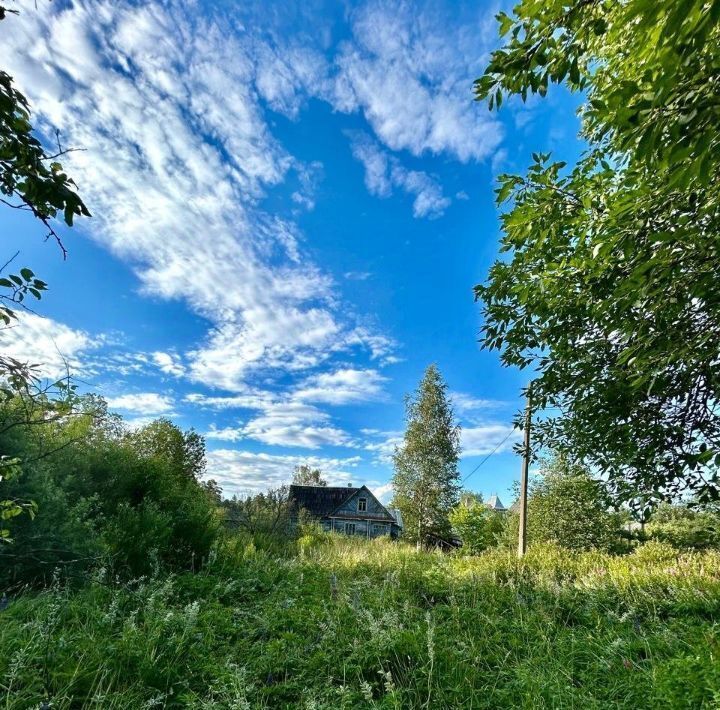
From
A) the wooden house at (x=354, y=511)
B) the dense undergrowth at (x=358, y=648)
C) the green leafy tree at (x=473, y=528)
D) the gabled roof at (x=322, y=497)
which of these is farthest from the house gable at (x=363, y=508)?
the dense undergrowth at (x=358, y=648)

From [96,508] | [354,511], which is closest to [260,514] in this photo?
[96,508]

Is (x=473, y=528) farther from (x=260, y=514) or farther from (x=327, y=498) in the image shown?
(x=327, y=498)

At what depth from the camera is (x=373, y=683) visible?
348 cm

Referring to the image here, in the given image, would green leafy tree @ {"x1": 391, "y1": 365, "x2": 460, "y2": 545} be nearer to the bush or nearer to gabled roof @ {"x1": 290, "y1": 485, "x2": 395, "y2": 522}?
gabled roof @ {"x1": 290, "y1": 485, "x2": 395, "y2": 522}

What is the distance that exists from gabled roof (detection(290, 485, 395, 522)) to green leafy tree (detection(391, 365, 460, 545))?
9065 mm

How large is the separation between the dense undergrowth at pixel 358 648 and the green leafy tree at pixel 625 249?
1644mm

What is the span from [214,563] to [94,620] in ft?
12.4

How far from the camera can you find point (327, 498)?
119ft

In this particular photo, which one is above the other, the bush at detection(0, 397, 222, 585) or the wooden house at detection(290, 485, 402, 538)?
the wooden house at detection(290, 485, 402, 538)

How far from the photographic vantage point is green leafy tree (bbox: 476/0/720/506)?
1932 mm

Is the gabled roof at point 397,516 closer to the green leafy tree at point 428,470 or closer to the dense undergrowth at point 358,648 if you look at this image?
the green leafy tree at point 428,470

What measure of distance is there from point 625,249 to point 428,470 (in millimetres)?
24208

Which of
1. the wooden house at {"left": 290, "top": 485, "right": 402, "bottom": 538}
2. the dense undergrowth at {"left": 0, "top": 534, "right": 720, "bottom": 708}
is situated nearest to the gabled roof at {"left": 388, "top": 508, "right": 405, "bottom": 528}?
the wooden house at {"left": 290, "top": 485, "right": 402, "bottom": 538}

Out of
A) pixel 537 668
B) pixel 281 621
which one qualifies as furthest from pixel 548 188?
pixel 281 621
